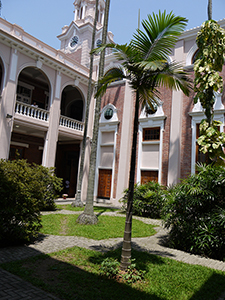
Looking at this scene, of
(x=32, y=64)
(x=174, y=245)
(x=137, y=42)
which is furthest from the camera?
(x=32, y=64)

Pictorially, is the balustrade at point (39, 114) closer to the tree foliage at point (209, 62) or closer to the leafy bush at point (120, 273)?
the tree foliage at point (209, 62)

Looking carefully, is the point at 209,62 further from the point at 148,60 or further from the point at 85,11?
the point at 85,11

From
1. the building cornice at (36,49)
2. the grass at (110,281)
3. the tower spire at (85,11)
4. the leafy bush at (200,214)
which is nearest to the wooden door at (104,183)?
the building cornice at (36,49)

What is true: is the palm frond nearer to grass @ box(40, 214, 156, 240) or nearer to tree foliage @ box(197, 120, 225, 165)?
tree foliage @ box(197, 120, 225, 165)

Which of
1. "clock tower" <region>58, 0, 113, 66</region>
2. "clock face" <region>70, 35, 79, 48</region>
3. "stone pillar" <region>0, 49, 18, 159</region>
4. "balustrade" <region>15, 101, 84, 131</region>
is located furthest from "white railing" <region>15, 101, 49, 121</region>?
"clock face" <region>70, 35, 79, 48</region>

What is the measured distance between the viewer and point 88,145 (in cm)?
1820

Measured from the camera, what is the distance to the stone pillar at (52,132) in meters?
14.8

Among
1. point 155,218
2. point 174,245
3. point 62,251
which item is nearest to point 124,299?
point 62,251

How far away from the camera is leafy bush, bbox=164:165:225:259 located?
6.12 meters

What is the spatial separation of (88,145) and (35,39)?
8001mm

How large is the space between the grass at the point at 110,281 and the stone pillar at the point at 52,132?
32.0ft

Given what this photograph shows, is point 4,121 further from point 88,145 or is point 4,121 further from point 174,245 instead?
point 174,245

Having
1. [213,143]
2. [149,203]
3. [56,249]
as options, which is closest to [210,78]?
[213,143]

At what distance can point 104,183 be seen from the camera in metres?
17.8
